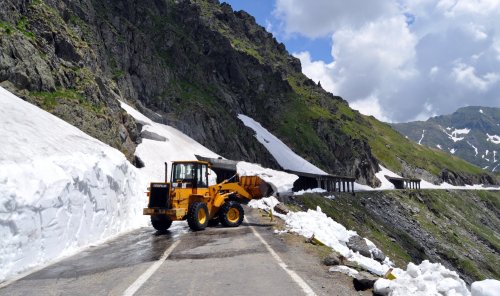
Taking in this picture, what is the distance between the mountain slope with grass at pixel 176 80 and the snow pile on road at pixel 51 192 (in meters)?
13.3

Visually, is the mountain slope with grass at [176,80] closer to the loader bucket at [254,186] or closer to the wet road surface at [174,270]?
the loader bucket at [254,186]

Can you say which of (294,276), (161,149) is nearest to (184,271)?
(294,276)

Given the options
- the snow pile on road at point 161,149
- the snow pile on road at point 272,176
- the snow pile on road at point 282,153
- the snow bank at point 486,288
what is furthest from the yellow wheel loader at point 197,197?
the snow pile on road at point 282,153

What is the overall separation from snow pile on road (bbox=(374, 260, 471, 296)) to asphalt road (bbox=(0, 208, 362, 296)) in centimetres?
96

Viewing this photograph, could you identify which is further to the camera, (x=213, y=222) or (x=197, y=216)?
(x=213, y=222)

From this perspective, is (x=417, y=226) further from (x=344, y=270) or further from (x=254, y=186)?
(x=344, y=270)

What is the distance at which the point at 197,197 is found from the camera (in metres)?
18.9

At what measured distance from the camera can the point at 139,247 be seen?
14688mm

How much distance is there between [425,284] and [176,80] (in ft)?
260

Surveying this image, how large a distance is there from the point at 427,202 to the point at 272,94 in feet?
179

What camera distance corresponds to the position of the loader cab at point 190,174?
748 inches

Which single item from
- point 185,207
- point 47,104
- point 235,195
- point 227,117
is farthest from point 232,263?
point 227,117

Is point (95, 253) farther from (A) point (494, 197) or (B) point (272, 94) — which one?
(A) point (494, 197)

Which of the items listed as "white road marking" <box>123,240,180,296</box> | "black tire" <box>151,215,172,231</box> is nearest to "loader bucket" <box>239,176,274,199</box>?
"black tire" <box>151,215,172,231</box>
